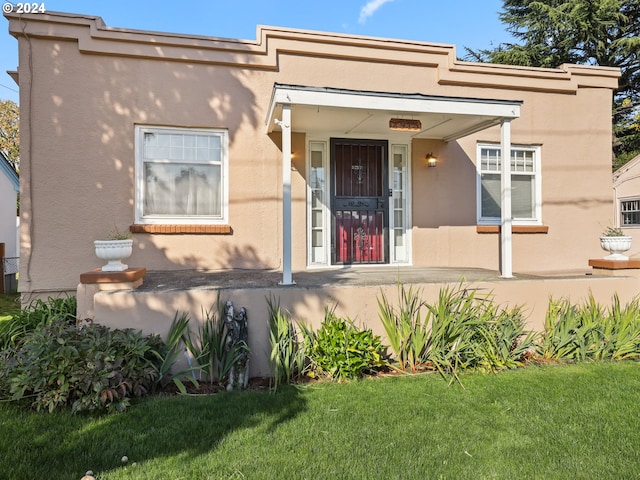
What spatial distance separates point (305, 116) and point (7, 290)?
32.9 ft

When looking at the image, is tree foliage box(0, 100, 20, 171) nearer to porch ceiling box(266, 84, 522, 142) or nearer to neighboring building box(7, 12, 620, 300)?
neighboring building box(7, 12, 620, 300)

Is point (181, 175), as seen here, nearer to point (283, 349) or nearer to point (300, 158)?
point (300, 158)

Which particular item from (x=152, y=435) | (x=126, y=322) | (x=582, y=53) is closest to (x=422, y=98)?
(x=126, y=322)

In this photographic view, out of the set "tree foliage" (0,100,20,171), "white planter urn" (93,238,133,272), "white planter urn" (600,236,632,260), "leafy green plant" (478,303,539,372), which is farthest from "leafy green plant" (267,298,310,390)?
"tree foliage" (0,100,20,171)

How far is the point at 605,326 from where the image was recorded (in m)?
4.46

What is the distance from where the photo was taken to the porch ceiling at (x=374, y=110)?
4.64m

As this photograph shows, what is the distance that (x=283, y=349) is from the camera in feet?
12.2

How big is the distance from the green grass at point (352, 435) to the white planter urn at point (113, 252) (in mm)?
1509

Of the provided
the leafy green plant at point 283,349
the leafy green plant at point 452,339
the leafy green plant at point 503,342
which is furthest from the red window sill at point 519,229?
the leafy green plant at point 283,349

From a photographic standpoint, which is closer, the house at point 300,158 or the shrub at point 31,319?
the shrub at point 31,319

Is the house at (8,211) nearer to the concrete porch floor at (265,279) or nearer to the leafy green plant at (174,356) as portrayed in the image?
the concrete porch floor at (265,279)

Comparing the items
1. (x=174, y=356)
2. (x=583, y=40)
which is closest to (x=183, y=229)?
(x=174, y=356)

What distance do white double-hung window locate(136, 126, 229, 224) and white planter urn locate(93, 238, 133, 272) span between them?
1.85m

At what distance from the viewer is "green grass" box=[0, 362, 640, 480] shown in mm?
2297
